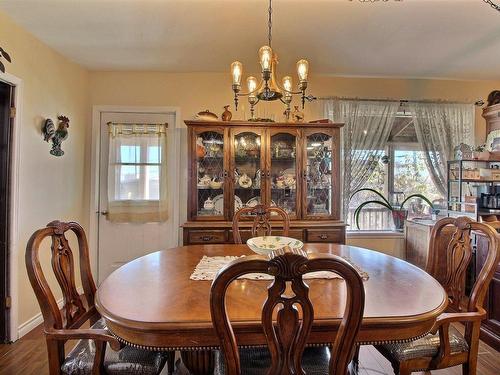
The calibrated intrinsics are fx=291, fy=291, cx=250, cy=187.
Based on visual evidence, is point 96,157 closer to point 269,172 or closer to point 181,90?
point 181,90

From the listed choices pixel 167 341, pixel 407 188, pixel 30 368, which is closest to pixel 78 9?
pixel 167 341

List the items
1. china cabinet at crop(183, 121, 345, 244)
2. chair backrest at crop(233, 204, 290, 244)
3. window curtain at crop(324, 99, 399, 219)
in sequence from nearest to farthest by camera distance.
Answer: chair backrest at crop(233, 204, 290, 244), china cabinet at crop(183, 121, 345, 244), window curtain at crop(324, 99, 399, 219)


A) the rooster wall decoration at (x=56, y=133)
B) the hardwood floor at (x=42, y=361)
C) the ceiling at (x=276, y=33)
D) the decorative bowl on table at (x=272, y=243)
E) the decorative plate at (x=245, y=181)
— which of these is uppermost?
the ceiling at (x=276, y=33)

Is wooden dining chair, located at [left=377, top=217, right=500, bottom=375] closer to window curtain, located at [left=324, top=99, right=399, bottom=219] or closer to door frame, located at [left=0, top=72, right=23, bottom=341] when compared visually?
window curtain, located at [left=324, top=99, right=399, bottom=219]

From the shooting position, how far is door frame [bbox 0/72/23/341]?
2.25 metres

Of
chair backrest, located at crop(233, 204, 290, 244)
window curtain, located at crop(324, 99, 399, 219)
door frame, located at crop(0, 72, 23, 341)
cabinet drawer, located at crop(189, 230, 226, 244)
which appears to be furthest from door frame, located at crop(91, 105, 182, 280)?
window curtain, located at crop(324, 99, 399, 219)

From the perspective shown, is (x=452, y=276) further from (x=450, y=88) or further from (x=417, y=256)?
(x=450, y=88)

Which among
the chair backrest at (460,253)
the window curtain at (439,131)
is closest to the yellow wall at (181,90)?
the window curtain at (439,131)

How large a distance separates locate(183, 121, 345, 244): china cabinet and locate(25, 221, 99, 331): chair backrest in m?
1.32

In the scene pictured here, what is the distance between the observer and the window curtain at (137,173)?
128 inches

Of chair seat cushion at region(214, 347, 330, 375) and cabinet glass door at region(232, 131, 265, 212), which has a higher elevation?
cabinet glass door at region(232, 131, 265, 212)

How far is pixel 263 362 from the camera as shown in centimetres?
122

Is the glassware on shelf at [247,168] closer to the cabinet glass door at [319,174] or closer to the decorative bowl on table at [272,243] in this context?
the cabinet glass door at [319,174]

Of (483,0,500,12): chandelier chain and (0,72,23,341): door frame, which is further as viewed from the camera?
(0,72,23,341): door frame
